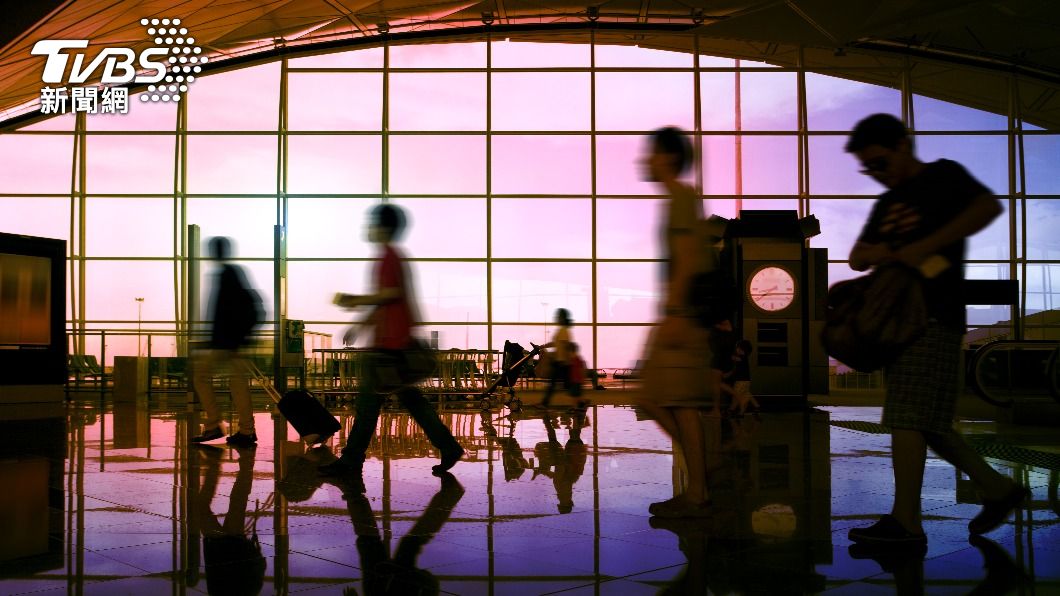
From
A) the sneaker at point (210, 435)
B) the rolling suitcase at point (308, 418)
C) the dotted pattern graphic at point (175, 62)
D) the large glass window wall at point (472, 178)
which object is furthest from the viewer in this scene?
the large glass window wall at point (472, 178)

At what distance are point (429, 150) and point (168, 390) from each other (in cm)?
776

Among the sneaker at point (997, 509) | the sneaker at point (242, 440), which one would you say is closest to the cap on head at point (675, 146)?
the sneaker at point (997, 509)

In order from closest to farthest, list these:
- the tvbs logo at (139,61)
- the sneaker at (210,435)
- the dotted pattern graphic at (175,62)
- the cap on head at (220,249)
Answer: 1. the cap on head at (220,249)
2. the sneaker at (210,435)
3. the tvbs logo at (139,61)
4. the dotted pattern graphic at (175,62)

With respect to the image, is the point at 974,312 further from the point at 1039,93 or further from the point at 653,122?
the point at 653,122

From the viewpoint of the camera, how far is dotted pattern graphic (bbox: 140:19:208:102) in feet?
62.9

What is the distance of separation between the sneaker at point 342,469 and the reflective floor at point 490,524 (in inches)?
4.2

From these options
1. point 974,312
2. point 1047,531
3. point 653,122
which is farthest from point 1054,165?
point 1047,531

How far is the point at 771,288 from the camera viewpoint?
41.9 feet

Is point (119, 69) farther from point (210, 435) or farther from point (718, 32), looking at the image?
point (210, 435)

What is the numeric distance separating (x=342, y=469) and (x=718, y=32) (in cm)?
1495

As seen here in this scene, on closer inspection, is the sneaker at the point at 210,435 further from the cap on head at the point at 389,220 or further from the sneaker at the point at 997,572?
the sneaker at the point at 997,572

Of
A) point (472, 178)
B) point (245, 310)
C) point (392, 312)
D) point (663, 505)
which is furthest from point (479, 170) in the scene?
point (663, 505)

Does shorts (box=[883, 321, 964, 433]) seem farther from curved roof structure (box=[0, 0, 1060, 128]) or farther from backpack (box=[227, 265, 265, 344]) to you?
curved roof structure (box=[0, 0, 1060, 128])

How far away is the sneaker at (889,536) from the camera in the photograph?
123 inches
